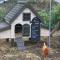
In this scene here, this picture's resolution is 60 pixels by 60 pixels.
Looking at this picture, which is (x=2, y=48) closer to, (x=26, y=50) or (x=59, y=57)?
(x=26, y=50)

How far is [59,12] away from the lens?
21.1ft

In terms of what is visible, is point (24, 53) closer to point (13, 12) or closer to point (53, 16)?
point (13, 12)

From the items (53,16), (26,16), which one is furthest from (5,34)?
(53,16)

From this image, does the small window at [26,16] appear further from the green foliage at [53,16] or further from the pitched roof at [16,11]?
the green foliage at [53,16]

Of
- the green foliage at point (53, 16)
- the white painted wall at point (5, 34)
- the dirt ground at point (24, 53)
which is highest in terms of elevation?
the green foliage at point (53, 16)

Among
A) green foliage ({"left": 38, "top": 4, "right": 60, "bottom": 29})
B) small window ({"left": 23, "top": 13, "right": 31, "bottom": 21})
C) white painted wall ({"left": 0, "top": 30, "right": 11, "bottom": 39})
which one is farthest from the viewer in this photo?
green foliage ({"left": 38, "top": 4, "right": 60, "bottom": 29})

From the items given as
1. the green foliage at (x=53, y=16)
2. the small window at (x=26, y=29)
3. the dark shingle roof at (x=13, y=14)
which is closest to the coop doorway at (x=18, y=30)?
the small window at (x=26, y=29)

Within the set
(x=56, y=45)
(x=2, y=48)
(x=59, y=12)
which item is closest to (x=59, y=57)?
(x=56, y=45)

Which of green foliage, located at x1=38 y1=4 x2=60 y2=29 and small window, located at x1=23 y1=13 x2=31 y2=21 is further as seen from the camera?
green foliage, located at x1=38 y1=4 x2=60 y2=29

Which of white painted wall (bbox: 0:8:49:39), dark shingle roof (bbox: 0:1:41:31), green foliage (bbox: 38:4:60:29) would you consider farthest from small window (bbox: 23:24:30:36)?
green foliage (bbox: 38:4:60:29)

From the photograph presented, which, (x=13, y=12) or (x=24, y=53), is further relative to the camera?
(x=13, y=12)

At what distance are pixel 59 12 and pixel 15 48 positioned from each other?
1783 millimetres

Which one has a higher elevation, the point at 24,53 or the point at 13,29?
the point at 13,29

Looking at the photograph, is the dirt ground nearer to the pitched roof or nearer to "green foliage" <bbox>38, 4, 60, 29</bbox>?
the pitched roof
